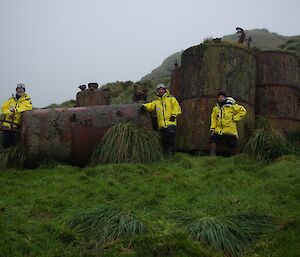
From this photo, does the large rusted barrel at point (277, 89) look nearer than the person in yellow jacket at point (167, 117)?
No

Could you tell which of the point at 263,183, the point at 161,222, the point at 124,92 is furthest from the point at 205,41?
the point at 124,92

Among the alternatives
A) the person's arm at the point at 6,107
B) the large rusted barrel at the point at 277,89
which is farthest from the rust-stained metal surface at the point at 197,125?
the person's arm at the point at 6,107

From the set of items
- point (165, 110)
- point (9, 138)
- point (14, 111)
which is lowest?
point (9, 138)

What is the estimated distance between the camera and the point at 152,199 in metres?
7.38

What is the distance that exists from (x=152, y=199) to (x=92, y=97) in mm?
8968

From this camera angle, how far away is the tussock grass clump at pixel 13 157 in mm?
10398

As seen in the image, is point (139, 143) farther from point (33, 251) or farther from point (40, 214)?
point (33, 251)

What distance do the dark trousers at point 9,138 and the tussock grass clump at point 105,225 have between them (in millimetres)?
5190

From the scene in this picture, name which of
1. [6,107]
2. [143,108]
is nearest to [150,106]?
[143,108]

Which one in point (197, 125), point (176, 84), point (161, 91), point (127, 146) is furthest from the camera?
point (176, 84)

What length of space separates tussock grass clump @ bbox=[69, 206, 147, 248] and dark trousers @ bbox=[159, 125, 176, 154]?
14.9ft

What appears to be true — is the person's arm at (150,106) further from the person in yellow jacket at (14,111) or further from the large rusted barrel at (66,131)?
the person in yellow jacket at (14,111)

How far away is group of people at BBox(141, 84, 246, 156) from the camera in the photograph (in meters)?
11.1

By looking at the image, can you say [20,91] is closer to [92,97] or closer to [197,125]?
[197,125]
